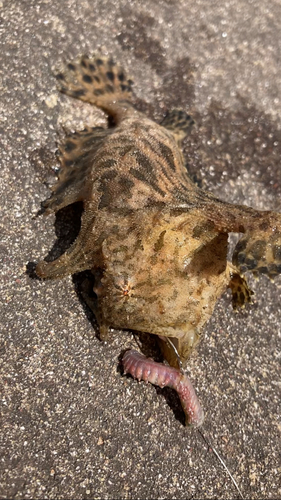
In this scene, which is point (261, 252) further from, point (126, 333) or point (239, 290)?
point (126, 333)

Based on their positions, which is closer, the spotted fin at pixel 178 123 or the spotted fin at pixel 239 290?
the spotted fin at pixel 239 290

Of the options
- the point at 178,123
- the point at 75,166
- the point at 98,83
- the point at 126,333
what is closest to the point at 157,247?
the point at 126,333

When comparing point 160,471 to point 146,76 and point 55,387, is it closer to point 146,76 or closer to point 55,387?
point 55,387

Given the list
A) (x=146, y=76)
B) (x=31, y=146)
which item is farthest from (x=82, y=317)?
(x=146, y=76)

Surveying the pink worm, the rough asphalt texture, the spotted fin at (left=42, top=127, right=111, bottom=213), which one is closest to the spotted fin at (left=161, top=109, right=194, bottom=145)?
the rough asphalt texture

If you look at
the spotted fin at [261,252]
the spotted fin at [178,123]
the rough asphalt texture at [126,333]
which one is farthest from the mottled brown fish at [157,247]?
the spotted fin at [178,123]

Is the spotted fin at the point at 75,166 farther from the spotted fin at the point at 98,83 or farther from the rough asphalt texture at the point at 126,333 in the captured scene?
the spotted fin at the point at 98,83

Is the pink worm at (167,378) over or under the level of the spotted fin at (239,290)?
under
